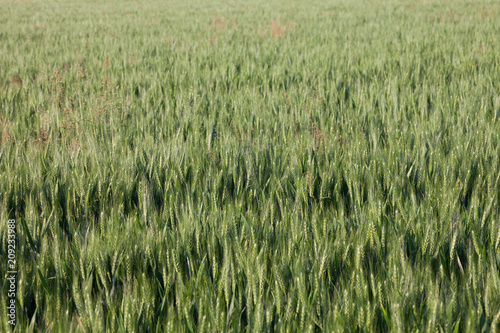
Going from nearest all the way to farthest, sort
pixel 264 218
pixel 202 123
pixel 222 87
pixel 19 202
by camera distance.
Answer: pixel 264 218 → pixel 19 202 → pixel 202 123 → pixel 222 87

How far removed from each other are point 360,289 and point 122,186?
104 cm

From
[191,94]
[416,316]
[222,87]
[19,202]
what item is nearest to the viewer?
[416,316]

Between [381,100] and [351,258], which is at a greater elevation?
[381,100]

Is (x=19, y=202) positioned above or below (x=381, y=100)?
below

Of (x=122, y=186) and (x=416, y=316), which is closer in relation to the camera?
(x=416, y=316)

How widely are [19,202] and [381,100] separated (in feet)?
7.10

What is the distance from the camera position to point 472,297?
2.98ft

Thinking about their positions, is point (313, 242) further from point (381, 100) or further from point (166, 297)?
point (381, 100)

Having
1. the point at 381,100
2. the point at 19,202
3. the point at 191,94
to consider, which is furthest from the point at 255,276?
the point at 191,94

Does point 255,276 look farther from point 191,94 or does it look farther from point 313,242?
point 191,94

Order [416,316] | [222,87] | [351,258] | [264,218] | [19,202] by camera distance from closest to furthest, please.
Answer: [416,316] → [351,258] → [264,218] → [19,202] → [222,87]

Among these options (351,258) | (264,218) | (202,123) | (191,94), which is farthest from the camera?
(191,94)

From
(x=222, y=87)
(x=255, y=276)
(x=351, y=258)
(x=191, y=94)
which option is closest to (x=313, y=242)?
(x=351, y=258)

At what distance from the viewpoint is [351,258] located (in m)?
1.10
